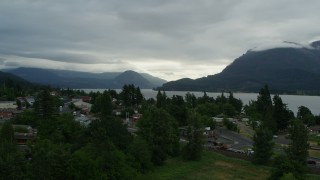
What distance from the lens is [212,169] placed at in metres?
46.0

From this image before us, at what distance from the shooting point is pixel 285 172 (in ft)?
122

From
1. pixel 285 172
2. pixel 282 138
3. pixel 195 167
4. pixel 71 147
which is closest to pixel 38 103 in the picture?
pixel 71 147

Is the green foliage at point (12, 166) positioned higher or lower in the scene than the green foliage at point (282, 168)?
higher

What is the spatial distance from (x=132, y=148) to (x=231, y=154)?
55.0 ft

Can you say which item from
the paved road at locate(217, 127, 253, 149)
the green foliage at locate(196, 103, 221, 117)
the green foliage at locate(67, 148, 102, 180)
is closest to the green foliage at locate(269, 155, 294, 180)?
the green foliage at locate(67, 148, 102, 180)

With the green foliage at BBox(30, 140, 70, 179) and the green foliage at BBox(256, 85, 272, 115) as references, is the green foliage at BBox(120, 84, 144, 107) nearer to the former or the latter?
the green foliage at BBox(256, 85, 272, 115)

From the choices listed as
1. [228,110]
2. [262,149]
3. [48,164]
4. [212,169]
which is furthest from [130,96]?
[48,164]

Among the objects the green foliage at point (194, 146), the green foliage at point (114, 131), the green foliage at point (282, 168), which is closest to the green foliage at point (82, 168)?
the green foliage at point (114, 131)

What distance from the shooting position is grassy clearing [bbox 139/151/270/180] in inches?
1689

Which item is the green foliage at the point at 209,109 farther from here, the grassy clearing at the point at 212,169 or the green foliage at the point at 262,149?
the green foliage at the point at 262,149

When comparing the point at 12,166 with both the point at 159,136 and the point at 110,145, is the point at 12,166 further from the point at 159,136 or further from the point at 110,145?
the point at 159,136

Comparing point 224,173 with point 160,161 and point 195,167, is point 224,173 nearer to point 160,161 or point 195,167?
point 195,167

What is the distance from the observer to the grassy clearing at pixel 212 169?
141 feet

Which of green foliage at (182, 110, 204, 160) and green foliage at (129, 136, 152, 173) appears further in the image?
green foliage at (182, 110, 204, 160)
